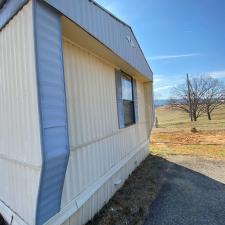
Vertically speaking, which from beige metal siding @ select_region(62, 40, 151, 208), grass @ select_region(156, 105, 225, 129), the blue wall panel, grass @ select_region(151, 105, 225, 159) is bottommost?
grass @ select_region(151, 105, 225, 159)

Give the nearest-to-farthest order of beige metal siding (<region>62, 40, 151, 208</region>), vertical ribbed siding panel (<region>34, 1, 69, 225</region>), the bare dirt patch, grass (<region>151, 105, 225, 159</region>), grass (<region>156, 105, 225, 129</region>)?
1. vertical ribbed siding panel (<region>34, 1, 69, 225</region>)
2. beige metal siding (<region>62, 40, 151, 208</region>)
3. the bare dirt patch
4. grass (<region>151, 105, 225, 159</region>)
5. grass (<region>156, 105, 225, 129</region>)

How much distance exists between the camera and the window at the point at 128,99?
20.7ft

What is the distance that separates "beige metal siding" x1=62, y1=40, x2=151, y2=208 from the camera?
338 centimetres

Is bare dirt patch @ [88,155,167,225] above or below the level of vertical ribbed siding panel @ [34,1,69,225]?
below

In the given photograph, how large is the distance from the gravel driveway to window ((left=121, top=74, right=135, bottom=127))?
72.5 inches

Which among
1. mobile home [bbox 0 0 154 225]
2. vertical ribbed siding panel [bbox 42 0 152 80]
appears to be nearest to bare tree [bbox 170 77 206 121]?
vertical ribbed siding panel [bbox 42 0 152 80]

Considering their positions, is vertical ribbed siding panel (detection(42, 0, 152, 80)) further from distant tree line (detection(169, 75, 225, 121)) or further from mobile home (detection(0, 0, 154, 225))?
distant tree line (detection(169, 75, 225, 121))

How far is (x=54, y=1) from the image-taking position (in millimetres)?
2412

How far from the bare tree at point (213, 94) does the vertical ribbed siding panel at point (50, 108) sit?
1391 inches

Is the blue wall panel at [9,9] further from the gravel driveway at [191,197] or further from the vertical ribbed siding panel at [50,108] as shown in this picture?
the gravel driveway at [191,197]

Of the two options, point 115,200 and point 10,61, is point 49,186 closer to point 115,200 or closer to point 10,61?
point 10,61

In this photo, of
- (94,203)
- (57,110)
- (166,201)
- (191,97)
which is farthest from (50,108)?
(191,97)

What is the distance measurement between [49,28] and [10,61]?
0.74 meters

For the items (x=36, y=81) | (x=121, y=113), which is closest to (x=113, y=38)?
(x=121, y=113)
